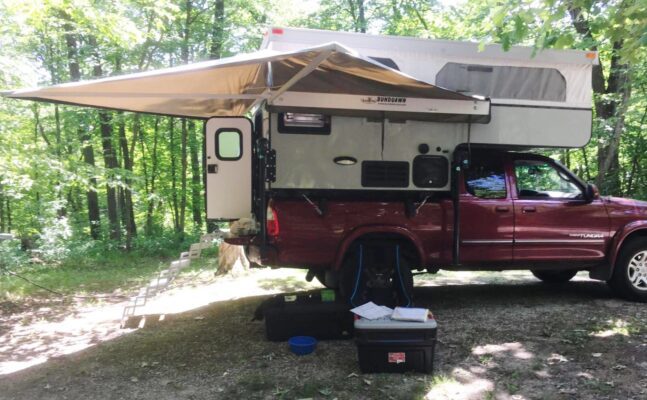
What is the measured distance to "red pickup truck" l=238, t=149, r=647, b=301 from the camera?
5.00 meters

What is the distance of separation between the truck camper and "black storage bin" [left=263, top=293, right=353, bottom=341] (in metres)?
0.33

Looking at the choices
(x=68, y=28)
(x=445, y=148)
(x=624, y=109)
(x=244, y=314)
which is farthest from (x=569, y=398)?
(x=68, y=28)

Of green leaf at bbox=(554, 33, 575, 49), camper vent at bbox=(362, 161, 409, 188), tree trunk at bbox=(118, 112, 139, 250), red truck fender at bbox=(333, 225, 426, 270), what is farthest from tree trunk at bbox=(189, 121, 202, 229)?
green leaf at bbox=(554, 33, 575, 49)

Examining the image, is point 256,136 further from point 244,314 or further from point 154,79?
point 244,314

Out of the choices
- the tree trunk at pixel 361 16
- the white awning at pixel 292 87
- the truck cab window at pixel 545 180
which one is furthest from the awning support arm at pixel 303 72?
the tree trunk at pixel 361 16

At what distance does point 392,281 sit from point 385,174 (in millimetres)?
1169

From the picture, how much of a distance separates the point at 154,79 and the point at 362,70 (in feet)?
6.04

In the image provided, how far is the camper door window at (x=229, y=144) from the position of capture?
226 inches

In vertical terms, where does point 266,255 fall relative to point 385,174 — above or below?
below

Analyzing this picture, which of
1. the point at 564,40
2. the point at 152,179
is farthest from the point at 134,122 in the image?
the point at 564,40

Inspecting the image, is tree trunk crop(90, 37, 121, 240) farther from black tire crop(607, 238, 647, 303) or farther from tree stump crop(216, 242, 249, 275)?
black tire crop(607, 238, 647, 303)

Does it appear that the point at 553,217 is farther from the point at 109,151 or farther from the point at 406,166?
the point at 109,151

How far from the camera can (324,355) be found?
4.34 meters

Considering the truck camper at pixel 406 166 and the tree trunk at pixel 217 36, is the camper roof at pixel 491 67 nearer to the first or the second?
A: the truck camper at pixel 406 166
